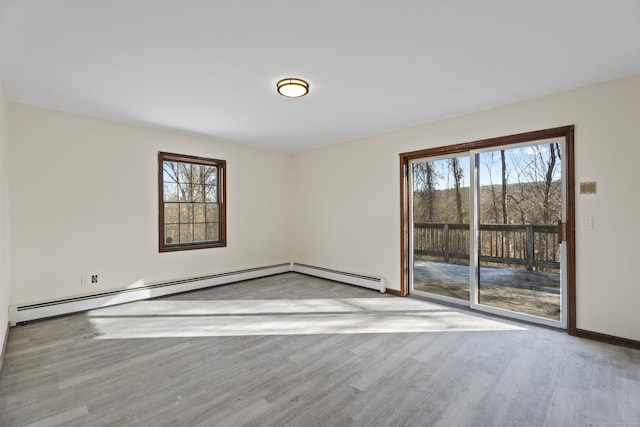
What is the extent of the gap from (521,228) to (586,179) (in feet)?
2.76

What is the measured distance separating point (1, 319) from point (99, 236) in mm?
1488

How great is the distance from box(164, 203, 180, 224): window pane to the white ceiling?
1.57 m

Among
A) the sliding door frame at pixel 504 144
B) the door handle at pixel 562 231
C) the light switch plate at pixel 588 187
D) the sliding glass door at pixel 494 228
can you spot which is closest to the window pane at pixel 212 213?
the sliding door frame at pixel 504 144

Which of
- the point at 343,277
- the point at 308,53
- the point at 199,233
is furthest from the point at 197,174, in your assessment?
the point at 308,53

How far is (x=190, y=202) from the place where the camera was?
16.4 ft

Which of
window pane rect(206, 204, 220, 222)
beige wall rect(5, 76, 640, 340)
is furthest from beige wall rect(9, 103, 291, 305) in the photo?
window pane rect(206, 204, 220, 222)

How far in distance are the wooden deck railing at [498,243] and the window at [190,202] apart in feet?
11.4

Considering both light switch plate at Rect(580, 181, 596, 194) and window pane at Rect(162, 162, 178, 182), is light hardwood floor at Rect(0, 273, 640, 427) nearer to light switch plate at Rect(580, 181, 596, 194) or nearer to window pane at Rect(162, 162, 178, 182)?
light switch plate at Rect(580, 181, 596, 194)

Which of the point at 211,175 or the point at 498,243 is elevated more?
the point at 211,175

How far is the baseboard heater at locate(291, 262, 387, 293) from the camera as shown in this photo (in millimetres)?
4699

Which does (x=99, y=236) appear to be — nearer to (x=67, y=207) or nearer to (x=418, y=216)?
(x=67, y=207)

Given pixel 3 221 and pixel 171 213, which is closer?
pixel 3 221

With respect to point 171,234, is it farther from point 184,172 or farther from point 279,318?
point 279,318

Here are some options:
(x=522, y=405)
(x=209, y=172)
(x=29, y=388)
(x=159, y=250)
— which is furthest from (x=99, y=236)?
(x=522, y=405)
